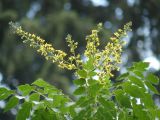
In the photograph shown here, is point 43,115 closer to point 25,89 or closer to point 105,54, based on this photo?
point 25,89

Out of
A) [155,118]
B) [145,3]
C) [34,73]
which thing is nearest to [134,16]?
[145,3]

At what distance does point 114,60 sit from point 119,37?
0.42 ft

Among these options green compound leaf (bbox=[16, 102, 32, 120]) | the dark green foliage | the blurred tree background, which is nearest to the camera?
the dark green foliage

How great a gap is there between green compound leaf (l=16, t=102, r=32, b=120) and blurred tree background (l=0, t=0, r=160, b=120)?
9.63 meters

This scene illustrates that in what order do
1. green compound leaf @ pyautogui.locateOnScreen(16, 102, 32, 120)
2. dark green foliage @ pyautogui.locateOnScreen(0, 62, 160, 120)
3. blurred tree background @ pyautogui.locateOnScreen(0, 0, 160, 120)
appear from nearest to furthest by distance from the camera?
dark green foliage @ pyautogui.locateOnScreen(0, 62, 160, 120) < green compound leaf @ pyautogui.locateOnScreen(16, 102, 32, 120) < blurred tree background @ pyautogui.locateOnScreen(0, 0, 160, 120)

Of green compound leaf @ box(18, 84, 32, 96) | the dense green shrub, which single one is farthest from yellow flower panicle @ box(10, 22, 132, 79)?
green compound leaf @ box(18, 84, 32, 96)

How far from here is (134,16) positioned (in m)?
16.7

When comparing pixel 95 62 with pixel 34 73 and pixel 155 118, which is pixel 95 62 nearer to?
pixel 155 118

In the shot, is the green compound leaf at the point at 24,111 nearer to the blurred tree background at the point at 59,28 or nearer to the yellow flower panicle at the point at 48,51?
the yellow flower panicle at the point at 48,51

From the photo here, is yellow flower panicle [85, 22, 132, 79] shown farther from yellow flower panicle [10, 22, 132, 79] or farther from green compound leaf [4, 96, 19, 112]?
green compound leaf [4, 96, 19, 112]

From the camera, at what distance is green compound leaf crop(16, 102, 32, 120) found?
8.44 ft

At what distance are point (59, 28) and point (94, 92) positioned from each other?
37.9 ft

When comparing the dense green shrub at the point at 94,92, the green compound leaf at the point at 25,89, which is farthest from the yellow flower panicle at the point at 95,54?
the green compound leaf at the point at 25,89

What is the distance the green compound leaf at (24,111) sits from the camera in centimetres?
257
